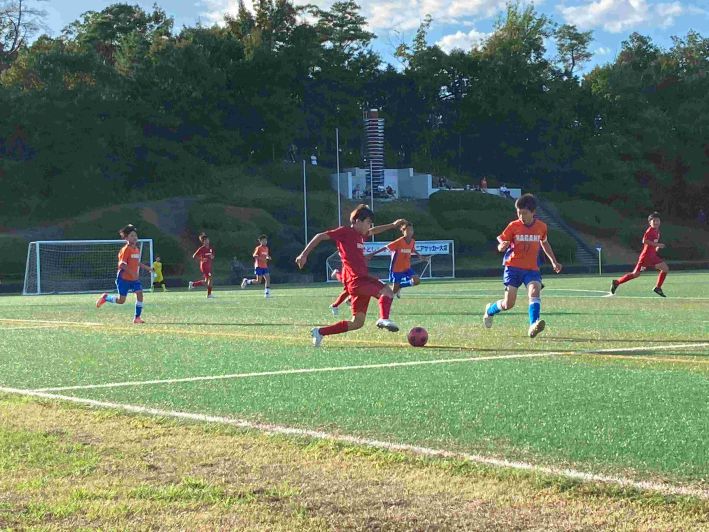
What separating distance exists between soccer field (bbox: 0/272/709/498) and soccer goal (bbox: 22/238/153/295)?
2865 cm

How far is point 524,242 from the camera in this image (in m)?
15.5

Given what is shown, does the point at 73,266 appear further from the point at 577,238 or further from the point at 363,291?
the point at 363,291

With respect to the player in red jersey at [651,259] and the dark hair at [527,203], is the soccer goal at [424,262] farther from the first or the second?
the dark hair at [527,203]

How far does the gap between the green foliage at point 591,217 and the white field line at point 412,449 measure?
69.6m

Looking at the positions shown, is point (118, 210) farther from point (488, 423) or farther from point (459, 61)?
point (488, 423)

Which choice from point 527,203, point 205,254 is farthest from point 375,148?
point 527,203

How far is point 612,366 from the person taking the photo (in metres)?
11.3

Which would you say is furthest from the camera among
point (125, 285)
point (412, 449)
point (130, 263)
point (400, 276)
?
point (400, 276)

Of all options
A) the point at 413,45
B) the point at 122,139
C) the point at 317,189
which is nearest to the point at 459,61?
the point at 413,45

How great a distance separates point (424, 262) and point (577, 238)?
20919 millimetres

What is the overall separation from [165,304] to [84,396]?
20.0 metres

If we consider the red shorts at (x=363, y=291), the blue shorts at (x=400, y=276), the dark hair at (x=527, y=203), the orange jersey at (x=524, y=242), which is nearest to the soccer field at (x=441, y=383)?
the red shorts at (x=363, y=291)

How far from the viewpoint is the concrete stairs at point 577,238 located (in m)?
66.9

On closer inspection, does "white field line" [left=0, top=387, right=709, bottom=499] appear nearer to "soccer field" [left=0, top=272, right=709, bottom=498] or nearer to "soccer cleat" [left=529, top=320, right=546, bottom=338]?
"soccer field" [left=0, top=272, right=709, bottom=498]
